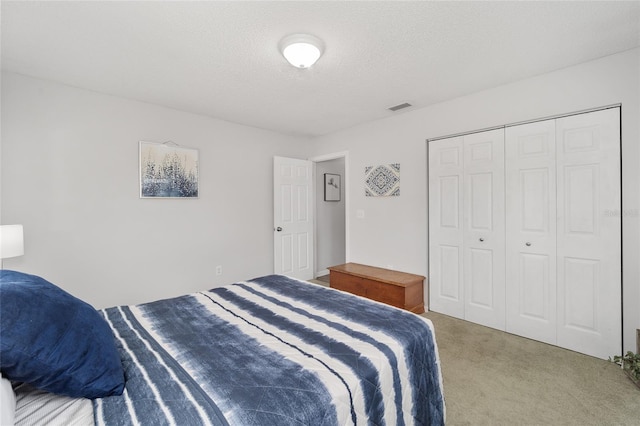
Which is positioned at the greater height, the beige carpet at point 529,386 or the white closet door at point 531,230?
the white closet door at point 531,230

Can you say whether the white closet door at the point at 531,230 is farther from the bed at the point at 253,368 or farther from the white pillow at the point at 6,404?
the white pillow at the point at 6,404

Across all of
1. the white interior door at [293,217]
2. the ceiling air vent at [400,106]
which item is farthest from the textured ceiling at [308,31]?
the white interior door at [293,217]

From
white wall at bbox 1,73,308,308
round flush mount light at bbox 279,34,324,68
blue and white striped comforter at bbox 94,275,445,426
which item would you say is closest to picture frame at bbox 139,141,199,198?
white wall at bbox 1,73,308,308

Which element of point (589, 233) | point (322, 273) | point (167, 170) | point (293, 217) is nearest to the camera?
point (589, 233)

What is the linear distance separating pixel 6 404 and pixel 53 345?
162mm

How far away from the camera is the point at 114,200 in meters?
3.02

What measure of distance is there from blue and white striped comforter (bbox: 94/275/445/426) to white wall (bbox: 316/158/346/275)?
3.34 metres

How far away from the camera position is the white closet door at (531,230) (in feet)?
8.43

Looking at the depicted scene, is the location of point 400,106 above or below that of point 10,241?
above

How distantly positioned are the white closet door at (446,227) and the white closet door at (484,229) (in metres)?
0.07

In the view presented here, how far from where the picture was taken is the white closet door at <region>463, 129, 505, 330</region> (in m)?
2.87

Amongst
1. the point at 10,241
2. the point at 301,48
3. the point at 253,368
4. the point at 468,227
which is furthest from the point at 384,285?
the point at 10,241

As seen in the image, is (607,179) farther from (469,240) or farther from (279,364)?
(279,364)

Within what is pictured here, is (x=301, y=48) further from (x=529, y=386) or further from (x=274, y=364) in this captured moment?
(x=529, y=386)
